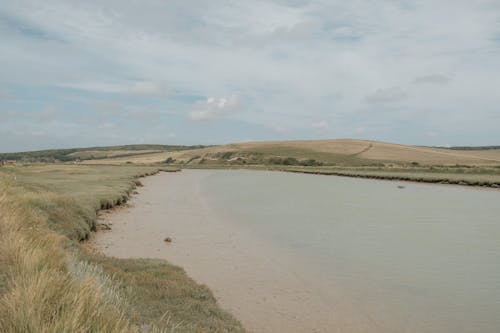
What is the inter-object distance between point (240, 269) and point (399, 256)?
17.6 ft

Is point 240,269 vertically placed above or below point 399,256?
below

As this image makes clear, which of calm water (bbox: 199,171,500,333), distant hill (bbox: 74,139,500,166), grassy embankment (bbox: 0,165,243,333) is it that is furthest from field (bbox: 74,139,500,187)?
grassy embankment (bbox: 0,165,243,333)

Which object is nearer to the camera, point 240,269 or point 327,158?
point 240,269

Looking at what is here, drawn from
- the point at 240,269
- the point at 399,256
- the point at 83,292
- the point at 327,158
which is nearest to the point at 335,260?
the point at 399,256

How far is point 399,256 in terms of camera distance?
14.4 m

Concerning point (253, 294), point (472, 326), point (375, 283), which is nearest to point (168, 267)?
point (253, 294)

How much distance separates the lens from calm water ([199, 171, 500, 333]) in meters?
9.52

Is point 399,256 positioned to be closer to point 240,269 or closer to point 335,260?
point 335,260

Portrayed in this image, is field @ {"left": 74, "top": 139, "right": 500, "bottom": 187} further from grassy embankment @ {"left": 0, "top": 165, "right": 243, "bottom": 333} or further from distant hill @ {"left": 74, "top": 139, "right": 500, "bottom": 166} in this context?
grassy embankment @ {"left": 0, "top": 165, "right": 243, "bottom": 333}

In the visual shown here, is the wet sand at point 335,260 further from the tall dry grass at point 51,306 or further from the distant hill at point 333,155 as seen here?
the distant hill at point 333,155

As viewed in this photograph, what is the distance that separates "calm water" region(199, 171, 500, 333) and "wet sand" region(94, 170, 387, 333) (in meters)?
0.38

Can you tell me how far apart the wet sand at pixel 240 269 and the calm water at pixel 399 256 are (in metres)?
0.38

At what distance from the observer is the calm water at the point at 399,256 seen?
9523mm

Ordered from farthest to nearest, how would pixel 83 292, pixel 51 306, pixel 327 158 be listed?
pixel 327 158
pixel 83 292
pixel 51 306
